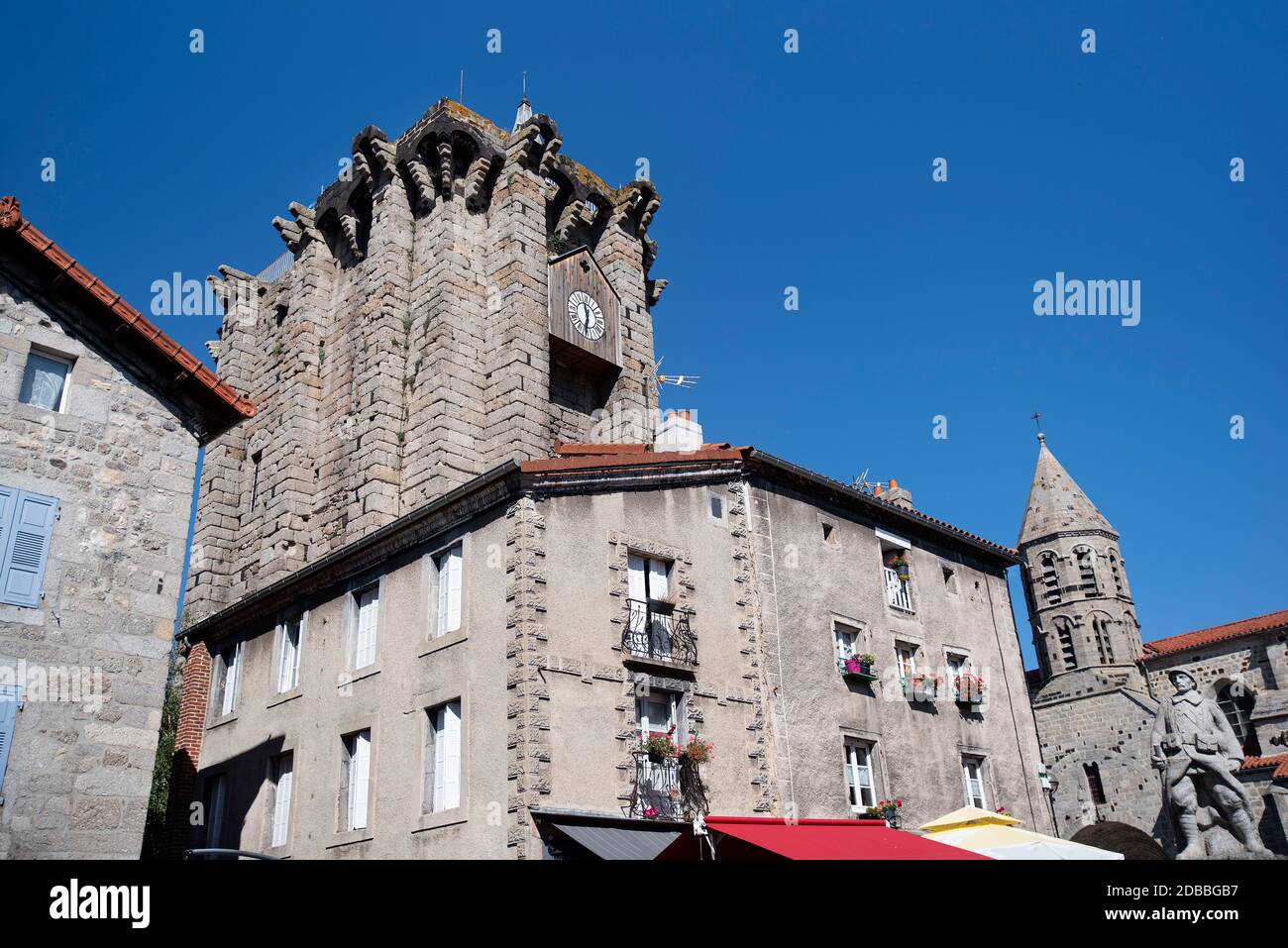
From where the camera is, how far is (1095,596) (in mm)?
49438

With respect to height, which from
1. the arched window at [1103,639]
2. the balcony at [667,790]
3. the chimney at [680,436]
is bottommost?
the balcony at [667,790]

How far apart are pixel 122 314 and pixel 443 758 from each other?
7.95 m

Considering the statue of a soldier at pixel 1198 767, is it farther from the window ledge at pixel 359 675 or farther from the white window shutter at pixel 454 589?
the window ledge at pixel 359 675

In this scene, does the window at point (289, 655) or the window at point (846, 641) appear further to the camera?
the window at point (846, 641)

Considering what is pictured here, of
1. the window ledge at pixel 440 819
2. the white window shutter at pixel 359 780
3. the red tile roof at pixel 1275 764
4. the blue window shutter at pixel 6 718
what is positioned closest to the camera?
the blue window shutter at pixel 6 718

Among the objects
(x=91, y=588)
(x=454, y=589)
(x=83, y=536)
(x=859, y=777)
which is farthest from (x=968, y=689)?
(x=83, y=536)

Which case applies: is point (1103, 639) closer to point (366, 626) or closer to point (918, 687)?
point (918, 687)

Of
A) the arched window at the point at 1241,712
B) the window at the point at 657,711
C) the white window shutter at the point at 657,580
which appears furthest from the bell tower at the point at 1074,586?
the window at the point at 657,711

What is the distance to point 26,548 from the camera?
12.4 m

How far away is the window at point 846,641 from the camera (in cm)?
2081

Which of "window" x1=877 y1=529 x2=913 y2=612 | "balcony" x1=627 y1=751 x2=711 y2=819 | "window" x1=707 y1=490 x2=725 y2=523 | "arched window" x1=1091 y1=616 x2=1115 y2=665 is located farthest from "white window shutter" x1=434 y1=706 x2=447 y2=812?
"arched window" x1=1091 y1=616 x2=1115 y2=665

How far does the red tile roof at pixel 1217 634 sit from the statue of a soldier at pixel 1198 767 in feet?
80.3
